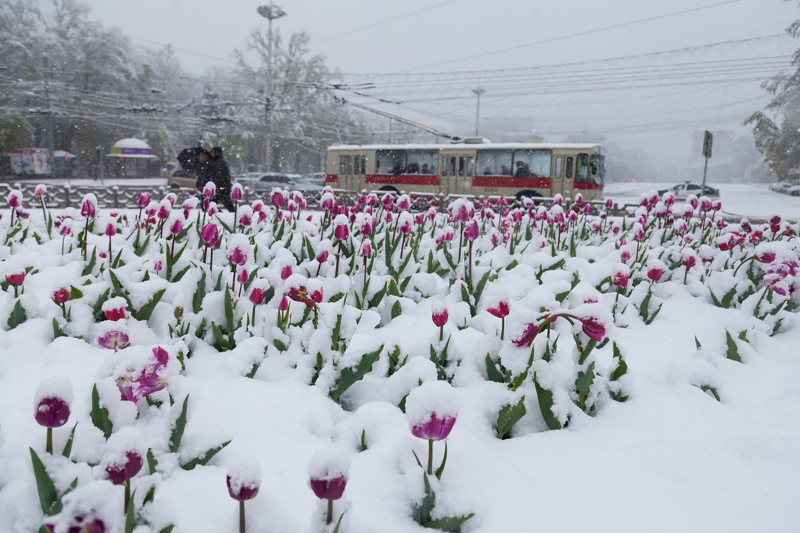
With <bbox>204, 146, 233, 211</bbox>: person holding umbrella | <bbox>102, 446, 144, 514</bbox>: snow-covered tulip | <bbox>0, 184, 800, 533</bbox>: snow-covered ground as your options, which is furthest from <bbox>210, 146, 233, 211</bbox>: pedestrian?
<bbox>102, 446, 144, 514</bbox>: snow-covered tulip

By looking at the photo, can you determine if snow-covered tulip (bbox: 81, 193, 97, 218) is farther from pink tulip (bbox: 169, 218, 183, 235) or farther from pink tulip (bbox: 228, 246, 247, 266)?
pink tulip (bbox: 228, 246, 247, 266)

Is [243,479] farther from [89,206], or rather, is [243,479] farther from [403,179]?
[403,179]

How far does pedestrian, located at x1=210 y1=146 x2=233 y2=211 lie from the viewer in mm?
8570

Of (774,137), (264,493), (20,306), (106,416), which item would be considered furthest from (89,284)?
(774,137)

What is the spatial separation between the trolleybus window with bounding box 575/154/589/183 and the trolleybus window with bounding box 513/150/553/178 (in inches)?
38.6

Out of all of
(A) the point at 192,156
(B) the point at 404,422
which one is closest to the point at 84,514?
(B) the point at 404,422

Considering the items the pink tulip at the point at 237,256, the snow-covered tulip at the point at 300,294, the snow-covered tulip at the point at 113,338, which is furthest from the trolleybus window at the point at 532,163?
the snow-covered tulip at the point at 113,338

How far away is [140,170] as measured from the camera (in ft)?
162

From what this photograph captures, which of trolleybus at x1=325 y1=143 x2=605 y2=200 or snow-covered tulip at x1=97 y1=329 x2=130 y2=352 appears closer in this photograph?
snow-covered tulip at x1=97 y1=329 x2=130 y2=352

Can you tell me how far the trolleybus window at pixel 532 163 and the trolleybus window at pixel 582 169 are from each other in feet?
3.22

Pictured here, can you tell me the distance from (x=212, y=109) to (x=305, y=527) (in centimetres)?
5408

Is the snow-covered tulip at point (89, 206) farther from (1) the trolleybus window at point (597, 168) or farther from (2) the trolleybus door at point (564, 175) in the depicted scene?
(1) the trolleybus window at point (597, 168)

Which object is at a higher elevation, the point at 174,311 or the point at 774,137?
the point at 774,137

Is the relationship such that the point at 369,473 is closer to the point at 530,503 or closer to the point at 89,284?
the point at 530,503
